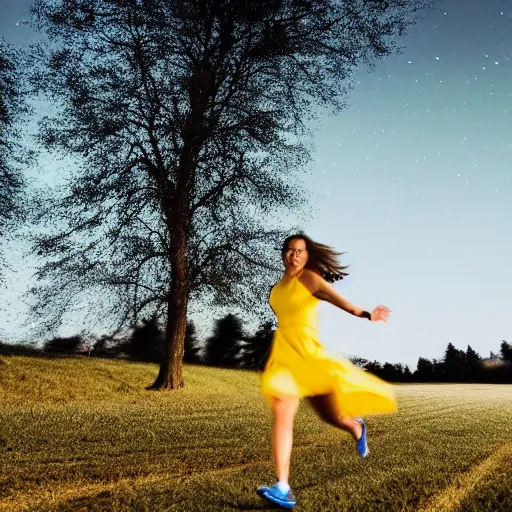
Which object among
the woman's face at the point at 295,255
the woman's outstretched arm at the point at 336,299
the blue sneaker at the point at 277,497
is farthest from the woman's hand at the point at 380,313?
the blue sneaker at the point at 277,497

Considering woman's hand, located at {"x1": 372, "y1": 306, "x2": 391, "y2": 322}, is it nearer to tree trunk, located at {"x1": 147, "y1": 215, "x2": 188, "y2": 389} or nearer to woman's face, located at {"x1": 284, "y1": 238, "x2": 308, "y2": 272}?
woman's face, located at {"x1": 284, "y1": 238, "x2": 308, "y2": 272}

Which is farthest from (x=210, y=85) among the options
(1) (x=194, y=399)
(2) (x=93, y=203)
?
(1) (x=194, y=399)

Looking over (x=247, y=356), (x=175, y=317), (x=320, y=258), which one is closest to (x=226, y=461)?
(x=320, y=258)

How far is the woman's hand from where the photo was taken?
12.8ft

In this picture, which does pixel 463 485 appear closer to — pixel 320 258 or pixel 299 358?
pixel 299 358

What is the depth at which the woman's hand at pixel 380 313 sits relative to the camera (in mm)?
3895

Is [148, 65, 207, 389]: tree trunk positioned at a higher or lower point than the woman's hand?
higher

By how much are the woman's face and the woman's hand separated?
2.24ft

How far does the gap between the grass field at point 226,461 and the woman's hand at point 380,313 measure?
1394mm

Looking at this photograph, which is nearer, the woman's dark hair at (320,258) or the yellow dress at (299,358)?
the yellow dress at (299,358)

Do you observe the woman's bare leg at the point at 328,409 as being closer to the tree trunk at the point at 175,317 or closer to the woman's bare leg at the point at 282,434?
the woman's bare leg at the point at 282,434

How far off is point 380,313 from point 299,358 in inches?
26.4

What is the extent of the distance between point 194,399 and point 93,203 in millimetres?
6735

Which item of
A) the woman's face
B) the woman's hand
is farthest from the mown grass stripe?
the woman's face
